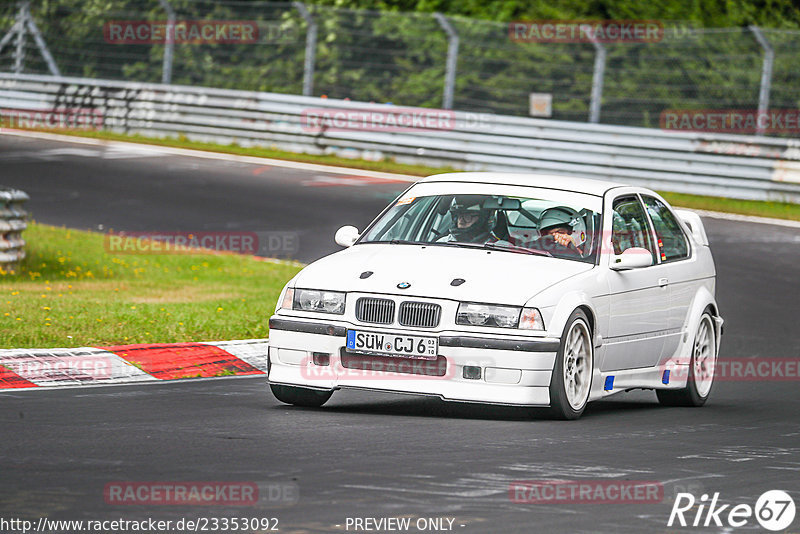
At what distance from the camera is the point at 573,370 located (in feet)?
30.5

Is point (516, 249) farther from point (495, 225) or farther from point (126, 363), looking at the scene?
point (126, 363)

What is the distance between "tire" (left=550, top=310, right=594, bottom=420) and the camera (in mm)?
9031

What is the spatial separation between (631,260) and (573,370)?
39.1 inches

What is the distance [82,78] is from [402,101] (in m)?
6.67

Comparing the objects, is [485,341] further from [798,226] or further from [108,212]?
[798,226]

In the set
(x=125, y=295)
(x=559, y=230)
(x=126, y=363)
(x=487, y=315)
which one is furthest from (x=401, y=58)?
(x=487, y=315)

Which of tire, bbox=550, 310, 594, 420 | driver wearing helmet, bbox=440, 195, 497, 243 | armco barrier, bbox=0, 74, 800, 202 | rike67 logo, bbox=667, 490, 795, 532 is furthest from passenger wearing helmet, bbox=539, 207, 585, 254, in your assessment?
armco barrier, bbox=0, 74, 800, 202

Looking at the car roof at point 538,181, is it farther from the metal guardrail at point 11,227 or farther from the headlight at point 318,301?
the metal guardrail at point 11,227

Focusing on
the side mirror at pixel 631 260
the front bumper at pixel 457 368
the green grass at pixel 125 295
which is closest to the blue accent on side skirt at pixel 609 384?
the side mirror at pixel 631 260

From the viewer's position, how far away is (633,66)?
2608 centimetres

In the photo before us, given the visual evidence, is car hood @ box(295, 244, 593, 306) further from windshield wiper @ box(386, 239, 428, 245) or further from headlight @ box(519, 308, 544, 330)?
windshield wiper @ box(386, 239, 428, 245)

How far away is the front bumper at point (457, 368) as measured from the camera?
8852 mm

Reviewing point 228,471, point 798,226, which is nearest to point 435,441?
point 228,471

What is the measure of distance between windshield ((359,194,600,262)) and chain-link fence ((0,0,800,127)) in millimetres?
15354
